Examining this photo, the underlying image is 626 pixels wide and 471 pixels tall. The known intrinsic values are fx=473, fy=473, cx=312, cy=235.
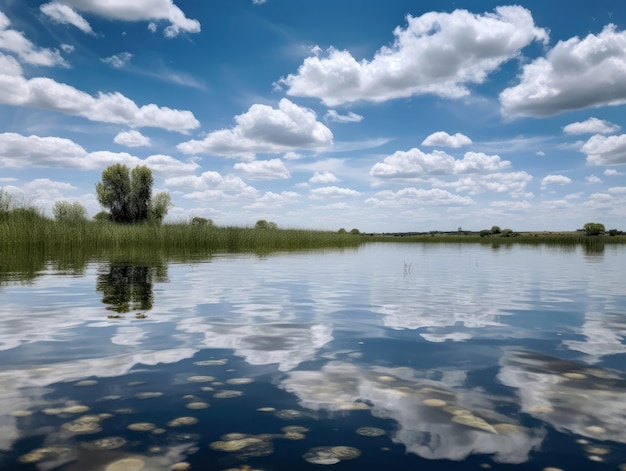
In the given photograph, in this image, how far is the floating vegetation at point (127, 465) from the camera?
2.78m

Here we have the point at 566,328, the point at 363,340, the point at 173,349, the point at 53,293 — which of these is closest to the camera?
the point at 173,349

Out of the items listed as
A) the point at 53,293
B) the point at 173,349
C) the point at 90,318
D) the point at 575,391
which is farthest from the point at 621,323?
the point at 53,293

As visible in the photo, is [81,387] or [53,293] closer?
[81,387]

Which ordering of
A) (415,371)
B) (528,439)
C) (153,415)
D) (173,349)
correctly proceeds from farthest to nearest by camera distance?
(173,349) < (415,371) < (153,415) < (528,439)

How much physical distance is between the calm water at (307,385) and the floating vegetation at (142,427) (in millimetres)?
18

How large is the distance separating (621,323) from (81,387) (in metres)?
7.96

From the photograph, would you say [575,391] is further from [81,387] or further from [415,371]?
[81,387]

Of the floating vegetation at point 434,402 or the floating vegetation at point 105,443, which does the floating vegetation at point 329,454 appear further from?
the floating vegetation at point 105,443

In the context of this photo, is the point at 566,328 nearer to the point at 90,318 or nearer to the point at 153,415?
the point at 153,415

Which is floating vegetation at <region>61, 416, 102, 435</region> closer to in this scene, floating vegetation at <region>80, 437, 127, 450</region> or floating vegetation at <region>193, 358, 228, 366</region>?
floating vegetation at <region>80, 437, 127, 450</region>

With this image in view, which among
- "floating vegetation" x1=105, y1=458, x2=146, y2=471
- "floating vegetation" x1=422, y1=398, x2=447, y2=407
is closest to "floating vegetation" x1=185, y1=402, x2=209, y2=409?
"floating vegetation" x1=105, y1=458, x2=146, y2=471

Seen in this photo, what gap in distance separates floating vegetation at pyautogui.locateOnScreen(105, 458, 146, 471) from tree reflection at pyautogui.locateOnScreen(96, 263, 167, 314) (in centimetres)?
569

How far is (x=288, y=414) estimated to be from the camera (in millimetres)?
3660

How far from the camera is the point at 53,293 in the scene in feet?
34.2
